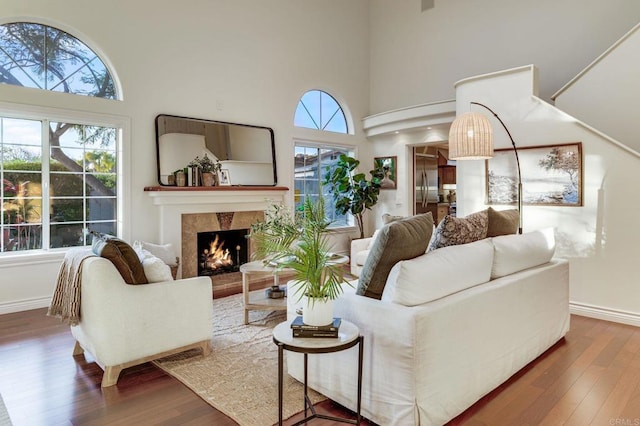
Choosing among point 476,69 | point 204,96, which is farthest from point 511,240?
point 476,69

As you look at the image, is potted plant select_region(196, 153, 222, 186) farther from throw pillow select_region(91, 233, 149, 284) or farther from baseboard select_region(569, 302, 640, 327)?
baseboard select_region(569, 302, 640, 327)

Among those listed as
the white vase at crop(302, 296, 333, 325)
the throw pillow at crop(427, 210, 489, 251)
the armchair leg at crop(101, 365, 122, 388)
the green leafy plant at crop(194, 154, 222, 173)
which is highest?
the green leafy plant at crop(194, 154, 222, 173)

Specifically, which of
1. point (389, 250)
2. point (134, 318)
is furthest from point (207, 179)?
point (389, 250)

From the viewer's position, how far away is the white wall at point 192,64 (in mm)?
4496

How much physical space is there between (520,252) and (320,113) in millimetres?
5268

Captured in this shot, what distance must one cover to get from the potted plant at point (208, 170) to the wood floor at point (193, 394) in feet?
9.01

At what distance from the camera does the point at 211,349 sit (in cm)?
321

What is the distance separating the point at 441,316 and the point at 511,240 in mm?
1231

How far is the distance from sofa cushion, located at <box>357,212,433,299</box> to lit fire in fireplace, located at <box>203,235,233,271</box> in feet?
13.0

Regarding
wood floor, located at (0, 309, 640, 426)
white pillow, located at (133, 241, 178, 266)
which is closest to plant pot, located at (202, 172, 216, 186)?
white pillow, located at (133, 241, 178, 266)

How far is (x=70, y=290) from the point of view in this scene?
9.38 feet

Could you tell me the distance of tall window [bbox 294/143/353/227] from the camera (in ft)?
23.5

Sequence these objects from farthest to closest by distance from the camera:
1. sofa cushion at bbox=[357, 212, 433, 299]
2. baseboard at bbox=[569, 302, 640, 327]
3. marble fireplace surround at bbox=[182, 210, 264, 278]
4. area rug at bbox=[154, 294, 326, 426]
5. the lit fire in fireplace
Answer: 1. the lit fire in fireplace
2. marble fireplace surround at bbox=[182, 210, 264, 278]
3. baseboard at bbox=[569, 302, 640, 327]
4. area rug at bbox=[154, 294, 326, 426]
5. sofa cushion at bbox=[357, 212, 433, 299]

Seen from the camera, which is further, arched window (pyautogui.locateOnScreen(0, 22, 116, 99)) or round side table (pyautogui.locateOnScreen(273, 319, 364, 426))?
arched window (pyautogui.locateOnScreen(0, 22, 116, 99))
